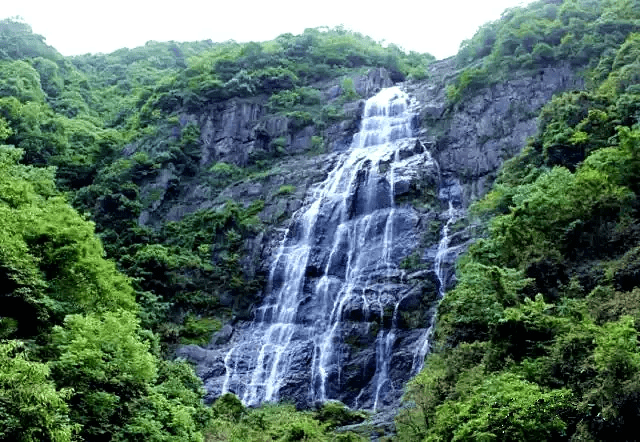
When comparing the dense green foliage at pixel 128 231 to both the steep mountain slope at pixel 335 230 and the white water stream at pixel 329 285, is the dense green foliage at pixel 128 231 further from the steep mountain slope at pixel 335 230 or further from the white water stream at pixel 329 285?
the white water stream at pixel 329 285

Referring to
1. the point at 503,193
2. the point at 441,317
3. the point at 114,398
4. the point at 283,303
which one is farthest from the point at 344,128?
the point at 114,398

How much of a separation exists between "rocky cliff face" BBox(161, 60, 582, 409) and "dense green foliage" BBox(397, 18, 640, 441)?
7300 millimetres

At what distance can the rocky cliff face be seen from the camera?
94.7ft

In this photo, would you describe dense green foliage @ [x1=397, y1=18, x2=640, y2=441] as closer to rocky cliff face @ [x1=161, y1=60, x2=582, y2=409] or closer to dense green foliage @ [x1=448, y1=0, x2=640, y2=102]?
rocky cliff face @ [x1=161, y1=60, x2=582, y2=409]

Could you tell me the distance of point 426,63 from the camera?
63.3m

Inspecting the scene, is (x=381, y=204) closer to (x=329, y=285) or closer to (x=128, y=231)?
(x=329, y=285)

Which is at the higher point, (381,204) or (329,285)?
(381,204)

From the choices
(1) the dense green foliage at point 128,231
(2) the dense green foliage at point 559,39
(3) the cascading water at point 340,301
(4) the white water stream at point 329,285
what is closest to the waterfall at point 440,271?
(4) the white water stream at point 329,285

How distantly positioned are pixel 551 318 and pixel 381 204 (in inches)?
805

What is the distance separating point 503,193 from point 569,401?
12.7m

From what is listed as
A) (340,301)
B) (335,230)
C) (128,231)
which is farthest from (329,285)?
(128,231)

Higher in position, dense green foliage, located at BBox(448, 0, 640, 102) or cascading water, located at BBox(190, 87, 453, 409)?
dense green foliage, located at BBox(448, 0, 640, 102)

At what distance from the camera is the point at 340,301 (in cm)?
3162

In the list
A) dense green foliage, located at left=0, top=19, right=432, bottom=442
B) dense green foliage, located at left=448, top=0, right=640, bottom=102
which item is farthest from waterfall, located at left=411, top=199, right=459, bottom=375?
dense green foliage, located at left=448, top=0, right=640, bottom=102
